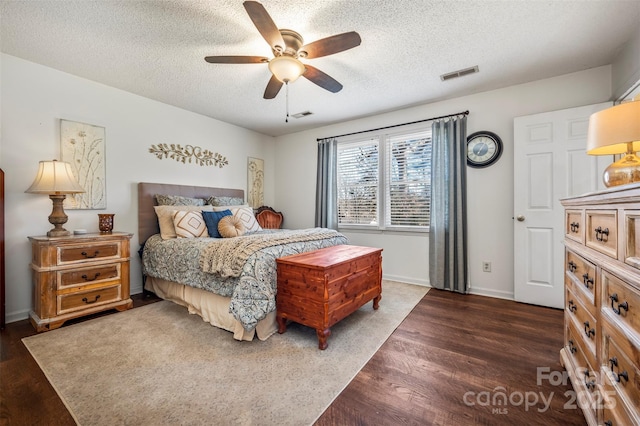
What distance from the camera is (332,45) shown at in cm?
186

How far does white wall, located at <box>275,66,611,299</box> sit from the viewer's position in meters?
2.80

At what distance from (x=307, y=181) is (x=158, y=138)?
2.39 metres

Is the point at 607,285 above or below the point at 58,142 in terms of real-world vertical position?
below

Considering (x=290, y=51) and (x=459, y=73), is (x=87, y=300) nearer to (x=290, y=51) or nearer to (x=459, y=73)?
(x=290, y=51)

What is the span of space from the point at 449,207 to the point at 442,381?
2287 millimetres

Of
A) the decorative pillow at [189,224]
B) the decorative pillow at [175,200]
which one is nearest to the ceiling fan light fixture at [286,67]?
the decorative pillow at [189,224]

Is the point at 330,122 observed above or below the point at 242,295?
above

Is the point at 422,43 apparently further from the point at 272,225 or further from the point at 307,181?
the point at 272,225

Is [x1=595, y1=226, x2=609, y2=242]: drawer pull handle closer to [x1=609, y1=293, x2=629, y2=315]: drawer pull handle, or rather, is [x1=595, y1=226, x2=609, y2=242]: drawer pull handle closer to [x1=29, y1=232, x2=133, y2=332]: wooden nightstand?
[x1=609, y1=293, x2=629, y2=315]: drawer pull handle

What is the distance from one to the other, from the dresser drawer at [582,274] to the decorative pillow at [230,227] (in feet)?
9.58

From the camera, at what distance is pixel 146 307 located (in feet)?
9.34

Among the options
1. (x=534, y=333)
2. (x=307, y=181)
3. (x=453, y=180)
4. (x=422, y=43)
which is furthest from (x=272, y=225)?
(x=534, y=333)

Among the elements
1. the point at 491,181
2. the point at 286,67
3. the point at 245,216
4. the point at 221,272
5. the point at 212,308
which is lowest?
the point at 212,308

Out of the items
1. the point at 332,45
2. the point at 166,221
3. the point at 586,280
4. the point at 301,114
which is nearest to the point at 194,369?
the point at 166,221
